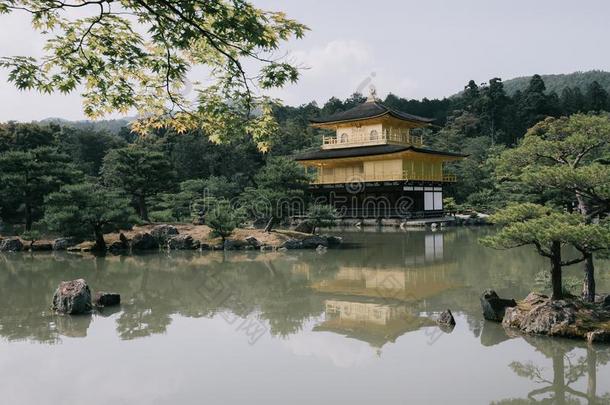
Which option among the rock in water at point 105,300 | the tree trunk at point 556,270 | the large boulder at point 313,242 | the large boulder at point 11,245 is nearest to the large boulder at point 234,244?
the large boulder at point 313,242

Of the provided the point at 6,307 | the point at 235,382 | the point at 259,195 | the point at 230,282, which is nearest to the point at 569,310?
the point at 235,382

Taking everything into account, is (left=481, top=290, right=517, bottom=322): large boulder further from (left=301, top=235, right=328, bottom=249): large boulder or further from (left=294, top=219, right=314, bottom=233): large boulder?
(left=294, top=219, right=314, bottom=233): large boulder

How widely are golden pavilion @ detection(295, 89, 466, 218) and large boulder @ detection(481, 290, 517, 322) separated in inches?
815

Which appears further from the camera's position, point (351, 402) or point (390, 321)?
point (390, 321)

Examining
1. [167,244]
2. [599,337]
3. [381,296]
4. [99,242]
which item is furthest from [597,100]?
[599,337]

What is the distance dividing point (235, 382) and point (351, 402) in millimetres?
1233

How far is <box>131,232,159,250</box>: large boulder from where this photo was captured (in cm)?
1767

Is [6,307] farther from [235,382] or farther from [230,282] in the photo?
[235,382]

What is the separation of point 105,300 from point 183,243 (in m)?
8.99

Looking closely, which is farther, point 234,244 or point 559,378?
point 234,244

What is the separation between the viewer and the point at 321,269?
12.7 metres

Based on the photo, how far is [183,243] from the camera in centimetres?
1770

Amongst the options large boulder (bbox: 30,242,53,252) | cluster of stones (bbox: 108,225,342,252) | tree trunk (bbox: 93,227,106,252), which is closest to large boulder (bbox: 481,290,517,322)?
cluster of stones (bbox: 108,225,342,252)

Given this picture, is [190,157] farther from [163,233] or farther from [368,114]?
[163,233]
